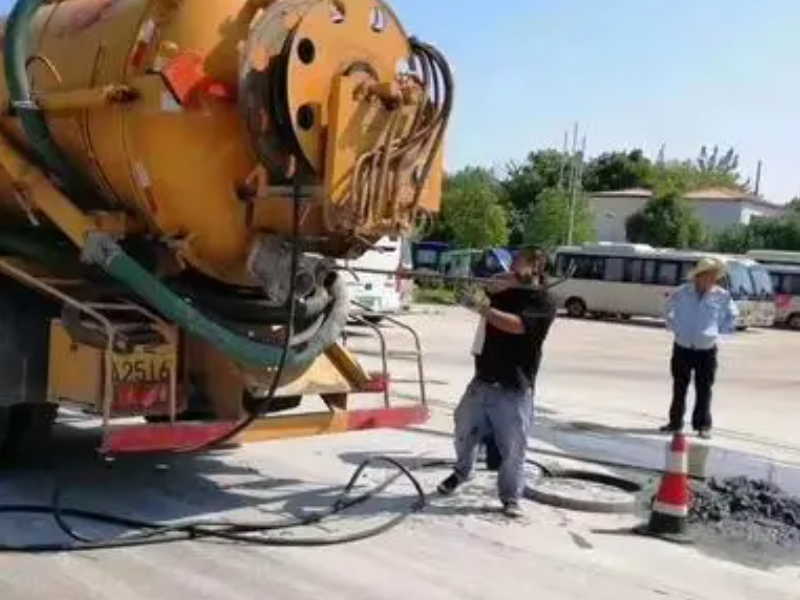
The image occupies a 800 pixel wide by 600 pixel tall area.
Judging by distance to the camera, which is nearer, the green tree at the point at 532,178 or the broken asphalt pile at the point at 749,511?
the broken asphalt pile at the point at 749,511

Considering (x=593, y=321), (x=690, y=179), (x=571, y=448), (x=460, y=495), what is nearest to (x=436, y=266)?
(x=593, y=321)

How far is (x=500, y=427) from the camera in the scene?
25.7 ft

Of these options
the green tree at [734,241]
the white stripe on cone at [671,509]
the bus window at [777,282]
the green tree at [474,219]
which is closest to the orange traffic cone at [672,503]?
the white stripe on cone at [671,509]

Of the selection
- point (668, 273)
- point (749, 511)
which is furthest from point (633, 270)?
point (749, 511)

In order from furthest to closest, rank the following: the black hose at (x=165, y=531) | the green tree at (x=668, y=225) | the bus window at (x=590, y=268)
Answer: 1. the green tree at (x=668, y=225)
2. the bus window at (x=590, y=268)
3. the black hose at (x=165, y=531)

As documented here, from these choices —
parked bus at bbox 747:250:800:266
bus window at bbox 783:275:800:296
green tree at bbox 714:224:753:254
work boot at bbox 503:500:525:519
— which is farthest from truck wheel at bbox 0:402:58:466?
green tree at bbox 714:224:753:254

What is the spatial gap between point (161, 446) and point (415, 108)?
2.45 m

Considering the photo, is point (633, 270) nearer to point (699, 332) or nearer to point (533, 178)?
point (699, 332)

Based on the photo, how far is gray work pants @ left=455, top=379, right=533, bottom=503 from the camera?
7715 mm

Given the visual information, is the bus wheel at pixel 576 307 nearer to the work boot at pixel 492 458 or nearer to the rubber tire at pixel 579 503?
the work boot at pixel 492 458

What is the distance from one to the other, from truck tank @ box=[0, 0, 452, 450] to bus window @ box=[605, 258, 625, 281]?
32.6 metres

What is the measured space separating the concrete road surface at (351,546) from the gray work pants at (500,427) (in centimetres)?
22

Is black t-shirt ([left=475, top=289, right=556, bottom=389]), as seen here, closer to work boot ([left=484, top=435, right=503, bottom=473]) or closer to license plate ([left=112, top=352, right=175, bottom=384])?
work boot ([left=484, top=435, right=503, bottom=473])

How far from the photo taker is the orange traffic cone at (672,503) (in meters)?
7.49
